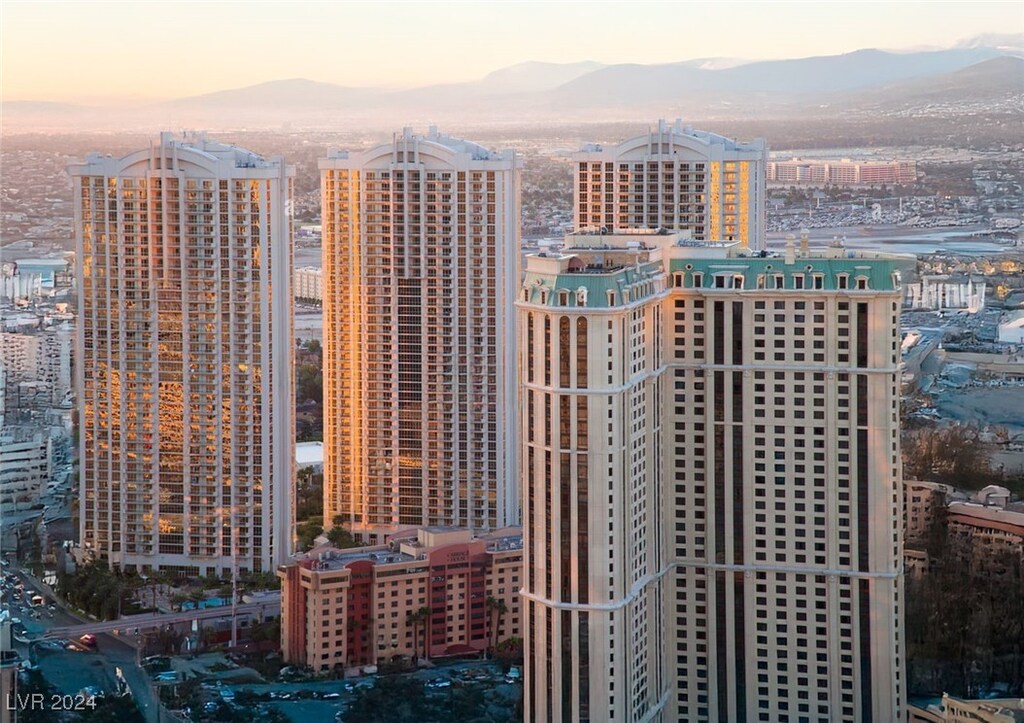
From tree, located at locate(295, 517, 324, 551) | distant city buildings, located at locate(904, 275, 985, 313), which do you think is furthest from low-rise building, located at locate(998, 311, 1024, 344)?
tree, located at locate(295, 517, 324, 551)

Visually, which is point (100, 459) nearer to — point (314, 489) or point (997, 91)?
point (314, 489)

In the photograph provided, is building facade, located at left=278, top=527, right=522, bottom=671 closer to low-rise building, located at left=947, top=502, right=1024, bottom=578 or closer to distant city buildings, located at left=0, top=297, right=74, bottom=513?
low-rise building, located at left=947, top=502, right=1024, bottom=578

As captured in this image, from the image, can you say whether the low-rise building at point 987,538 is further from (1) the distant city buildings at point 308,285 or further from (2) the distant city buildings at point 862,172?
(1) the distant city buildings at point 308,285

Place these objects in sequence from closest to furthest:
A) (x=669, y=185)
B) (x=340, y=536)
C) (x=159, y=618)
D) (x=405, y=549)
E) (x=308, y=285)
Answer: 1. (x=405, y=549)
2. (x=159, y=618)
3. (x=669, y=185)
4. (x=340, y=536)
5. (x=308, y=285)

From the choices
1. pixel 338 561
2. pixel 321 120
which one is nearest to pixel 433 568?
pixel 338 561

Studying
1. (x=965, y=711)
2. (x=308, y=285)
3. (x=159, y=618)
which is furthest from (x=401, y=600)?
(x=308, y=285)

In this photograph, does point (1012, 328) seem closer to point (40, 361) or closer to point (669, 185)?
point (669, 185)
